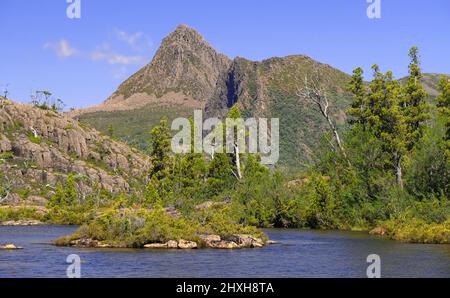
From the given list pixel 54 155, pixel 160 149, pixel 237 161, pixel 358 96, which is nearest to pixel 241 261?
pixel 358 96

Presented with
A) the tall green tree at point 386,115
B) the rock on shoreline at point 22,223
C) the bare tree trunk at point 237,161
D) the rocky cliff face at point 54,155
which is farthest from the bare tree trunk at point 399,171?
the rocky cliff face at point 54,155

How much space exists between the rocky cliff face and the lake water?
101 m

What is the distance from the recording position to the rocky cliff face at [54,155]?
500 feet

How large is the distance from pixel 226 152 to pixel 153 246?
181 ft

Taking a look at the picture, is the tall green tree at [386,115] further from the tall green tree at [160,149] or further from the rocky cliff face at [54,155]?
the rocky cliff face at [54,155]

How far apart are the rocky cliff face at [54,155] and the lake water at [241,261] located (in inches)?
3965

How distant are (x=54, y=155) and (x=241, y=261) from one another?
128 m

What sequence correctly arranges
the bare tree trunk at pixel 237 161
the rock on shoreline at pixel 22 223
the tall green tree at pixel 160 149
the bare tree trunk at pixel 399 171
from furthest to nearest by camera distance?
the tall green tree at pixel 160 149 < the bare tree trunk at pixel 237 161 < the rock on shoreline at pixel 22 223 < the bare tree trunk at pixel 399 171

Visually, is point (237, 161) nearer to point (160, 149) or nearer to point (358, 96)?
point (160, 149)

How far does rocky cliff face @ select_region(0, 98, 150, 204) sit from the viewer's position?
500 feet

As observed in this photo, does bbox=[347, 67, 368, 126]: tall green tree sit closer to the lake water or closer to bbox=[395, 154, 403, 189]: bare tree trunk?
bbox=[395, 154, 403, 189]: bare tree trunk

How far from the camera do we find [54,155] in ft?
531
